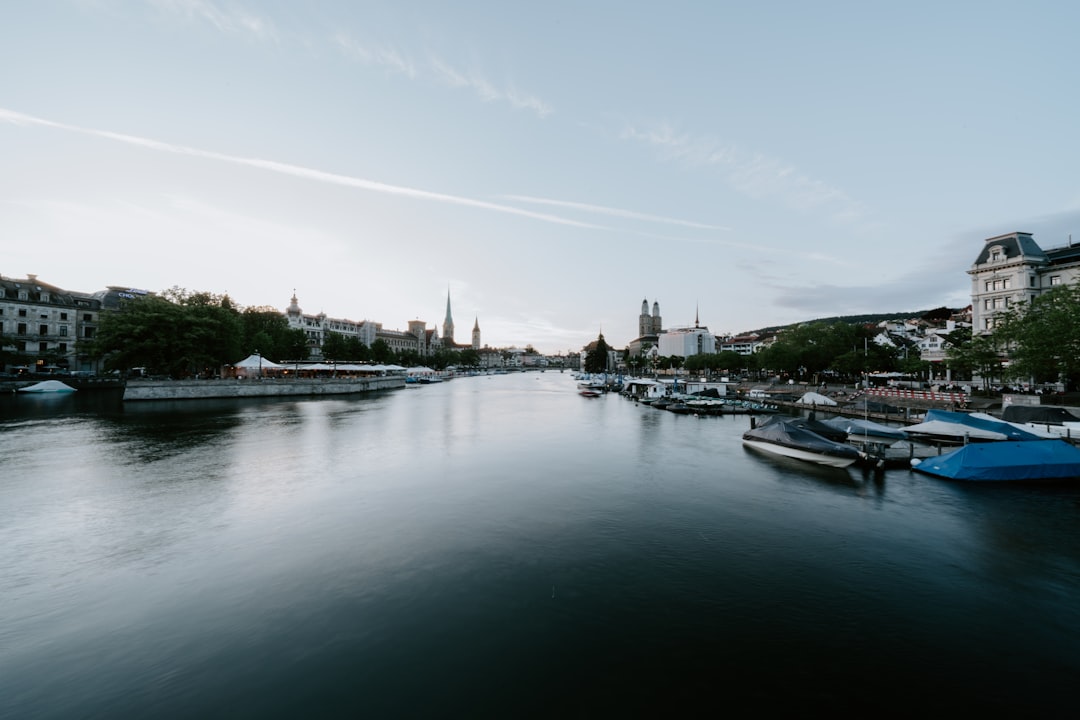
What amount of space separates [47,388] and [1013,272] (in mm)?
126775

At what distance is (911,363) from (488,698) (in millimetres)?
91521

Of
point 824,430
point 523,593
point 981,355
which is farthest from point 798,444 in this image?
point 981,355

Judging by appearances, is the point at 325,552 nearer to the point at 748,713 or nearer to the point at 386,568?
the point at 386,568

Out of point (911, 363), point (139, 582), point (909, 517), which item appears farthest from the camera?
point (911, 363)

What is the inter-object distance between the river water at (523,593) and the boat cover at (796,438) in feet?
6.90

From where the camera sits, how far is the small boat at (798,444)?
2506cm

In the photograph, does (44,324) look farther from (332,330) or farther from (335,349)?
(332,330)

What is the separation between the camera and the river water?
26.0 feet

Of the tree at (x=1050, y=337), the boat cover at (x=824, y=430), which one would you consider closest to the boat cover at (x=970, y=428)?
the boat cover at (x=824, y=430)

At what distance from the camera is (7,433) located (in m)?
32.4

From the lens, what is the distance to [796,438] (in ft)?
90.6

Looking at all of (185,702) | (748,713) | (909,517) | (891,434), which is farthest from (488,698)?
(891,434)

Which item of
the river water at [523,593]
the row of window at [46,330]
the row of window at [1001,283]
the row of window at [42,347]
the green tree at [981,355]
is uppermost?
the row of window at [1001,283]

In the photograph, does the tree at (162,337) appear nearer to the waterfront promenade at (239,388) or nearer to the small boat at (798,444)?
the waterfront promenade at (239,388)
